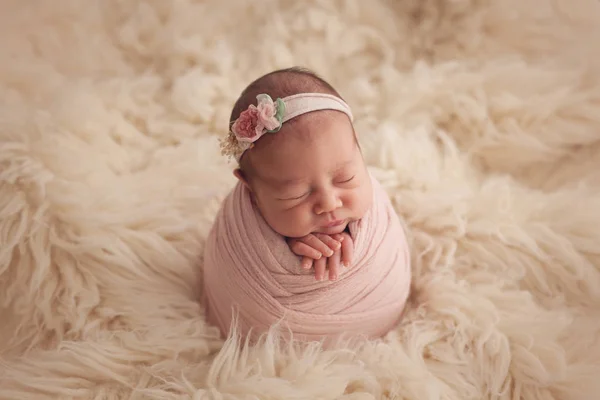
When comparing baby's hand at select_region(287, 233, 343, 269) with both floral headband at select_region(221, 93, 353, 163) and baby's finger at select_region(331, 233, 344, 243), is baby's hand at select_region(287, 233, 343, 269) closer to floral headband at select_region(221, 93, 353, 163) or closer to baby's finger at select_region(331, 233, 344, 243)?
baby's finger at select_region(331, 233, 344, 243)

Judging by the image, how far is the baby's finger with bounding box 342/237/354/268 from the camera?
2.92 ft

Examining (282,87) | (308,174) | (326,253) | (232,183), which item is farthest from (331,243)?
(232,183)

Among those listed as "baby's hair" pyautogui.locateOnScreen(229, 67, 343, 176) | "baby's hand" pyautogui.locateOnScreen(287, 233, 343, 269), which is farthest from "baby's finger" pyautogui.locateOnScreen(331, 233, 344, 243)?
"baby's hair" pyautogui.locateOnScreen(229, 67, 343, 176)

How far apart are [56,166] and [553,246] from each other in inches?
33.5

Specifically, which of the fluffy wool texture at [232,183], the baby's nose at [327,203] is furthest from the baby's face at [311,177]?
the fluffy wool texture at [232,183]

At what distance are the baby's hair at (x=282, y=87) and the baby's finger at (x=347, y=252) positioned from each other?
173 millimetres

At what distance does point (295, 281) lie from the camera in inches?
35.1

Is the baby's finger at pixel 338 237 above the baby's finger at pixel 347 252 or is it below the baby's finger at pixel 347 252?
above

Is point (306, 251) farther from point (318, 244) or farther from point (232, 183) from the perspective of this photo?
point (232, 183)

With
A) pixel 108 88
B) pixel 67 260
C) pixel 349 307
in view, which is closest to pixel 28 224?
pixel 67 260

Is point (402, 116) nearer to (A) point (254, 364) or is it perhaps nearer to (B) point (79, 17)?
(A) point (254, 364)

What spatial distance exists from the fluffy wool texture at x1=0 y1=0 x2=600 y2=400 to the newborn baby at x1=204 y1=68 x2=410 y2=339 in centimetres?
6

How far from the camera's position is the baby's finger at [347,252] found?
0.89 meters

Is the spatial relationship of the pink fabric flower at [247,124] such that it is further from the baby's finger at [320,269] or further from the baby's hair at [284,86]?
the baby's finger at [320,269]
